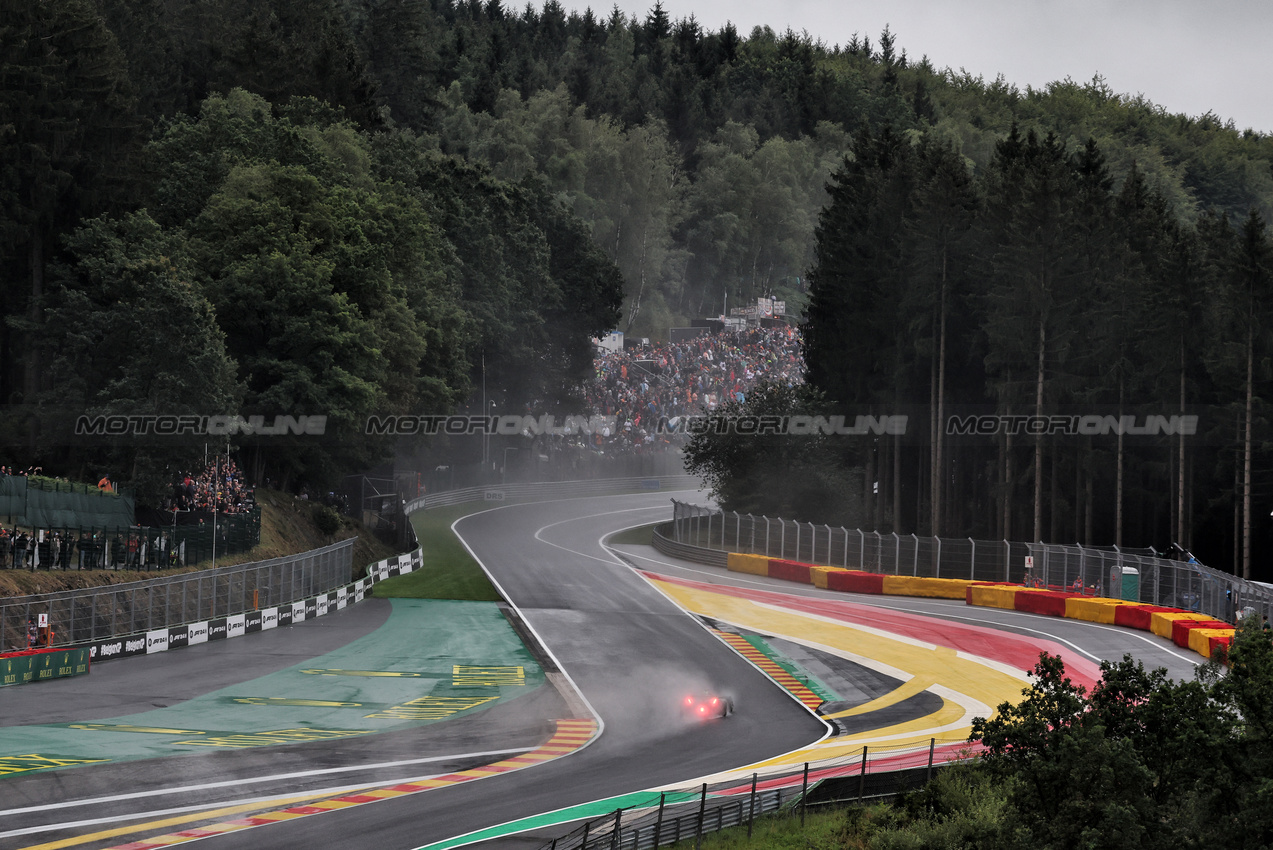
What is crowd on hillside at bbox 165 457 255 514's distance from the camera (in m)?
49.2

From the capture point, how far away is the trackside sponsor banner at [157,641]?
38.6 meters

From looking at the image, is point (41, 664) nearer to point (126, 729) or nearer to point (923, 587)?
point (126, 729)

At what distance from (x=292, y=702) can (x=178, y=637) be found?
8.12 metres

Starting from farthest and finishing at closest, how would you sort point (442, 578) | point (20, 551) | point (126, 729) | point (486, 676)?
point (442, 578)
point (486, 676)
point (20, 551)
point (126, 729)

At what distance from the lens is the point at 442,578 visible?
58.0m

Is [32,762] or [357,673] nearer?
[32,762]

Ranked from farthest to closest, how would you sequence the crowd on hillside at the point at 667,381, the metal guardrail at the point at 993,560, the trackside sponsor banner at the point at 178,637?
the crowd on hillside at the point at 667,381
the metal guardrail at the point at 993,560
the trackside sponsor banner at the point at 178,637

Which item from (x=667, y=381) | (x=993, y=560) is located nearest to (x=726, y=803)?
(x=993, y=560)

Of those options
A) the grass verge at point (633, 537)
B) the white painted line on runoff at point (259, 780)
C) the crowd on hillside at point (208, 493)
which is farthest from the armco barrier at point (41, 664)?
the grass verge at point (633, 537)

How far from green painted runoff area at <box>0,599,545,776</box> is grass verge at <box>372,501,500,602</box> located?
6.38 meters

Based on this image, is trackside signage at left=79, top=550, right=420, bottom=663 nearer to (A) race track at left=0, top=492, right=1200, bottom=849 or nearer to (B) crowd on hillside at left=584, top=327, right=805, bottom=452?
(A) race track at left=0, top=492, right=1200, bottom=849

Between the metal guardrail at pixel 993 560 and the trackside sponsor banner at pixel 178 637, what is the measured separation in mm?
29071

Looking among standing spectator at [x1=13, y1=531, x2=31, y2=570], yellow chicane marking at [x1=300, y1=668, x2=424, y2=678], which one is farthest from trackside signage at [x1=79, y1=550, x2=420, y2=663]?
yellow chicane marking at [x1=300, y1=668, x2=424, y2=678]

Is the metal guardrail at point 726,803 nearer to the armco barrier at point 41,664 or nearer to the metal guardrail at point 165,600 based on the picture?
the armco barrier at point 41,664
